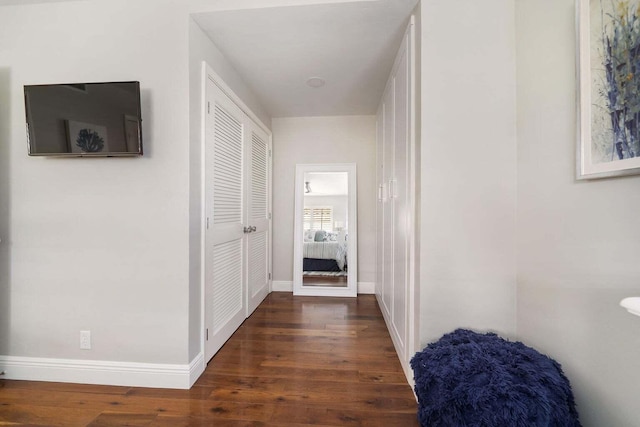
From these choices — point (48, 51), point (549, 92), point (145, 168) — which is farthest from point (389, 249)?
point (48, 51)

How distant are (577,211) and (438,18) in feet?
4.04

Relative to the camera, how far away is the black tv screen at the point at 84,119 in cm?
164

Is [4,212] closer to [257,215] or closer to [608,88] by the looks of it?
[257,215]

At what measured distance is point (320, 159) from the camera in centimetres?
371

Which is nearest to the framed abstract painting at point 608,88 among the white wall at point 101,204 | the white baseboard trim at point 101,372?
the white wall at point 101,204

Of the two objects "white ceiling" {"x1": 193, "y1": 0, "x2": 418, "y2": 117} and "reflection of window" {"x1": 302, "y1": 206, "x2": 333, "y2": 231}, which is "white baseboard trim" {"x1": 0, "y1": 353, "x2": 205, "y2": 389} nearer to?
"reflection of window" {"x1": 302, "y1": 206, "x2": 333, "y2": 231}

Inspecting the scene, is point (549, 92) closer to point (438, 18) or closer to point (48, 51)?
point (438, 18)

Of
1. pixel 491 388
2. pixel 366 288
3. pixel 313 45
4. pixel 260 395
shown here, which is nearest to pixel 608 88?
pixel 491 388

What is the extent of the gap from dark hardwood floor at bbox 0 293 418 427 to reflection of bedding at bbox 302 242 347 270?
4.46 ft

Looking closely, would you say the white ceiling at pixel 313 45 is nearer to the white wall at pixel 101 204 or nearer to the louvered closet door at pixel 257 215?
the white wall at pixel 101 204

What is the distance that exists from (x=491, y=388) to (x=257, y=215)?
8.58 feet

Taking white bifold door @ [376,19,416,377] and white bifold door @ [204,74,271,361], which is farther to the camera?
white bifold door @ [204,74,271,361]

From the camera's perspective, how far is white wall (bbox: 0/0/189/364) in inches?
68.1

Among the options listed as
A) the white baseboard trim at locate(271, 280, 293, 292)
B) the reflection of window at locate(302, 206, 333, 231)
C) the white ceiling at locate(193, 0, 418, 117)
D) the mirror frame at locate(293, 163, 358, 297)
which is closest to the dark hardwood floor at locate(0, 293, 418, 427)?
the mirror frame at locate(293, 163, 358, 297)
